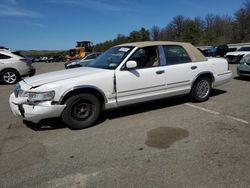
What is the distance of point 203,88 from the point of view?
23.3 ft

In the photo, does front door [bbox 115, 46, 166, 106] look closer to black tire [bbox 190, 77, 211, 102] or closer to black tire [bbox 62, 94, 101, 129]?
black tire [bbox 62, 94, 101, 129]

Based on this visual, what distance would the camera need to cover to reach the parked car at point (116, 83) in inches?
198

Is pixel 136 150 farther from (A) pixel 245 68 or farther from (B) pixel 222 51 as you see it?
(B) pixel 222 51

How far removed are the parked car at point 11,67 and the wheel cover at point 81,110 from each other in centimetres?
863

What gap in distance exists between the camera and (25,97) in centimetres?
507

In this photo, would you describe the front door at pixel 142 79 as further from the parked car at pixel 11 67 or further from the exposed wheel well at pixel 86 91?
the parked car at pixel 11 67

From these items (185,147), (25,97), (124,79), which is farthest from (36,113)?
(185,147)

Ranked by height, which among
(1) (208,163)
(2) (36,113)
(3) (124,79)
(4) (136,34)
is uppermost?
(4) (136,34)

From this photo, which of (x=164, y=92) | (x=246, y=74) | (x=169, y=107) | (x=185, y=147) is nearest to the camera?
(x=185, y=147)

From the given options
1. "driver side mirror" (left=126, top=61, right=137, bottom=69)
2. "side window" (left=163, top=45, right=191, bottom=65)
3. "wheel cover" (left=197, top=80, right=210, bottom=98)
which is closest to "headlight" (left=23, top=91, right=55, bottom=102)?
"driver side mirror" (left=126, top=61, right=137, bottom=69)

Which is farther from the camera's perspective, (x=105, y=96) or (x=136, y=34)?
(x=136, y=34)

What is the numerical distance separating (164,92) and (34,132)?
2919mm

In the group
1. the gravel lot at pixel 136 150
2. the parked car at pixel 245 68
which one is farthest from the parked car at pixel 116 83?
the parked car at pixel 245 68

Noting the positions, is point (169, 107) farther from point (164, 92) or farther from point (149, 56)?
point (149, 56)
